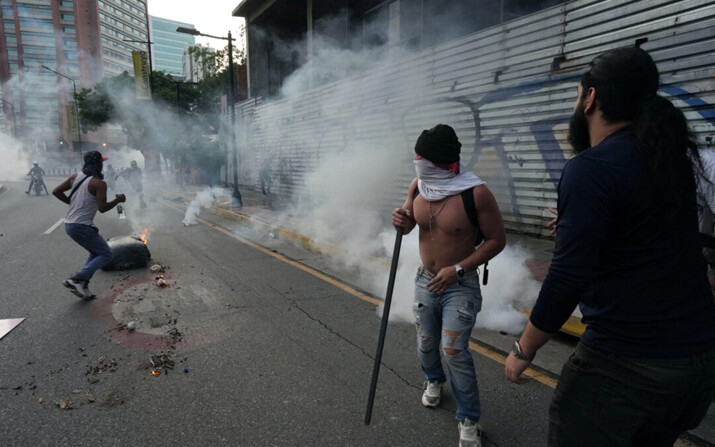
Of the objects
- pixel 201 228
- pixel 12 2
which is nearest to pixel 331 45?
pixel 201 228

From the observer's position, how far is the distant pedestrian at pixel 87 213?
188 inches

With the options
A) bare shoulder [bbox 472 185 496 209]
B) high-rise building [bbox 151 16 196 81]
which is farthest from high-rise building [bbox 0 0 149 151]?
high-rise building [bbox 151 16 196 81]

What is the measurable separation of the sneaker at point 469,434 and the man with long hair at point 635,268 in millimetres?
1035

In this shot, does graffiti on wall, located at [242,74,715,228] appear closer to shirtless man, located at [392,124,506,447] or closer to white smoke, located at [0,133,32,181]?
shirtless man, located at [392,124,506,447]

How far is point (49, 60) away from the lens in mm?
57562

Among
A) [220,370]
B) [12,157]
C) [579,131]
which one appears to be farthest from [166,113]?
[12,157]

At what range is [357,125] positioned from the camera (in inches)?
449

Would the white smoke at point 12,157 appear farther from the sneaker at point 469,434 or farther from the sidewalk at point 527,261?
the sneaker at point 469,434

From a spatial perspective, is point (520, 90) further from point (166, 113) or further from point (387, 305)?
point (166, 113)

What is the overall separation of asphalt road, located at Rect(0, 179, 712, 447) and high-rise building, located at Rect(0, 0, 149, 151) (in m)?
53.1

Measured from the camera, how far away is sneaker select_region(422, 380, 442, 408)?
261 cm

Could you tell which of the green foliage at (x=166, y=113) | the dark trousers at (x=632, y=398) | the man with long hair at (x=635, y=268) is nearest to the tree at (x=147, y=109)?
the green foliage at (x=166, y=113)

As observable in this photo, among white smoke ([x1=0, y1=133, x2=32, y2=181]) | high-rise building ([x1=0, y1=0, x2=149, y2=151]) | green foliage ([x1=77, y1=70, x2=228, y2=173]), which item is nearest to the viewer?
green foliage ([x1=77, y1=70, x2=228, y2=173])

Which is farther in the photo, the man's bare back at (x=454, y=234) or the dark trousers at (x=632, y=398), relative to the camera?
the man's bare back at (x=454, y=234)
